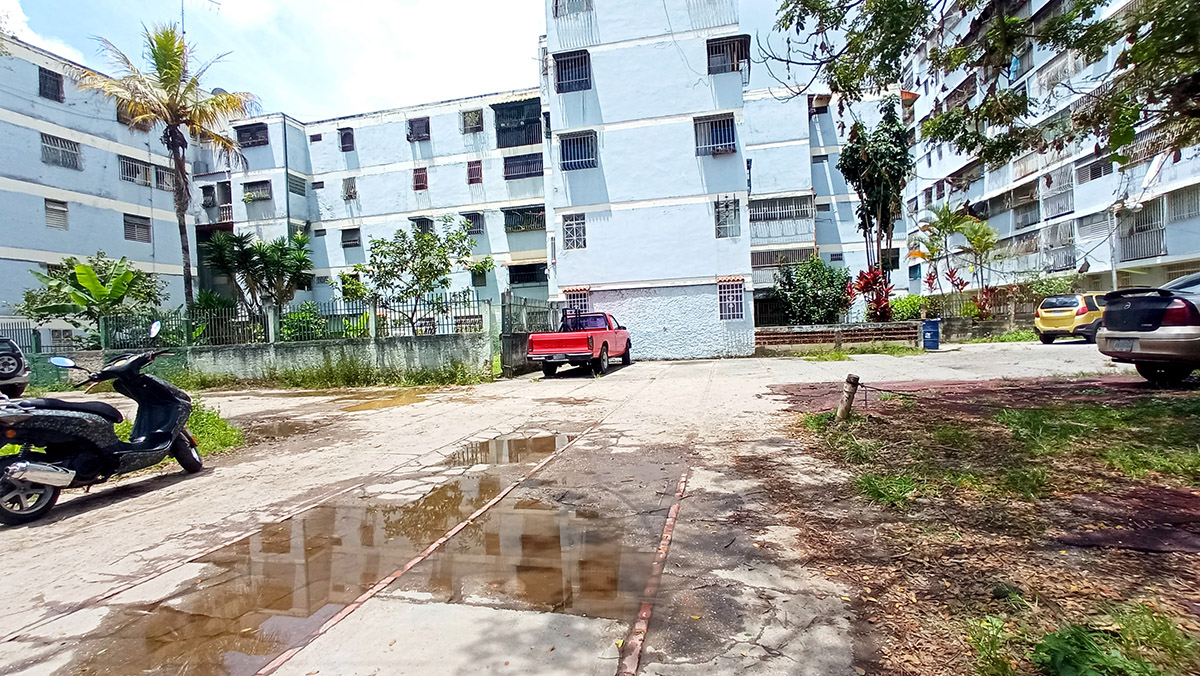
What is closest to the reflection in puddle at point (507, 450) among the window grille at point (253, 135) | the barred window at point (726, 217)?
the barred window at point (726, 217)

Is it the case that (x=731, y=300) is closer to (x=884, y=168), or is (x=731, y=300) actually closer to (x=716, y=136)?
(x=716, y=136)

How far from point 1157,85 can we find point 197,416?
11525 mm

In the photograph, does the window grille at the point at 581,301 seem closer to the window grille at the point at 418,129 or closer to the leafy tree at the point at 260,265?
the leafy tree at the point at 260,265

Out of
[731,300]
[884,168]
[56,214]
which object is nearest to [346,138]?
[56,214]

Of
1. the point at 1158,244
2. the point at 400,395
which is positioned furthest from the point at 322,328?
the point at 1158,244

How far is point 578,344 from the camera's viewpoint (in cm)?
1424

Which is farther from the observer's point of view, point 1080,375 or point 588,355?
point 588,355

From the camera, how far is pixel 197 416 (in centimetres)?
802

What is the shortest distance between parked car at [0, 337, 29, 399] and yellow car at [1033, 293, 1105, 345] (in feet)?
79.5

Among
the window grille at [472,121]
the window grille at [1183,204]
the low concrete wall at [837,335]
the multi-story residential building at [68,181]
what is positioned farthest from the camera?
the window grille at [472,121]

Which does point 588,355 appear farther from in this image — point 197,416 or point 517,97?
point 517,97

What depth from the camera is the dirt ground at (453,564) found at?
2457 millimetres

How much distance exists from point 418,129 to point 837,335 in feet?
75.8

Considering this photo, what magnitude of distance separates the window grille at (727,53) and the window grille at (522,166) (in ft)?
36.3
